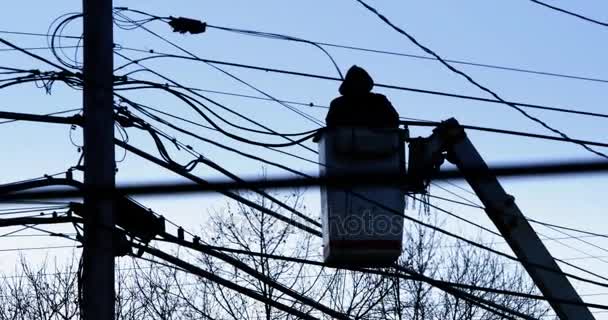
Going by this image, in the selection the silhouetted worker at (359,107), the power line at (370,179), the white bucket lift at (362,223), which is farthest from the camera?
the white bucket lift at (362,223)

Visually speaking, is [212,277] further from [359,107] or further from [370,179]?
[370,179]

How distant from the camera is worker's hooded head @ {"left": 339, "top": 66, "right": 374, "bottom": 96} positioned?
9.62 metres

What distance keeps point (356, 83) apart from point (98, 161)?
2.05 meters

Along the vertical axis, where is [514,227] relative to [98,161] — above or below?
above

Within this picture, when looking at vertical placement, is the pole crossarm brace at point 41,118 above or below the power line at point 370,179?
above

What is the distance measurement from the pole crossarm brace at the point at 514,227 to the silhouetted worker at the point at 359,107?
2.36 metres

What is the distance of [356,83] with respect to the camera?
9734mm

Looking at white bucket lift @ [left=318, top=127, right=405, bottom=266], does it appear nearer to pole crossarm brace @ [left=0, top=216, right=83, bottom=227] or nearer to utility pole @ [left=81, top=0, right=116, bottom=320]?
utility pole @ [left=81, top=0, right=116, bottom=320]

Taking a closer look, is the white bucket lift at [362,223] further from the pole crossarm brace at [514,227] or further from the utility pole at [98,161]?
the pole crossarm brace at [514,227]

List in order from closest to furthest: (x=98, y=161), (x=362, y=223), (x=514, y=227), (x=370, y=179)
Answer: (x=370, y=179) < (x=362, y=223) < (x=98, y=161) < (x=514, y=227)

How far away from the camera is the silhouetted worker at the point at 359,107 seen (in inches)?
355

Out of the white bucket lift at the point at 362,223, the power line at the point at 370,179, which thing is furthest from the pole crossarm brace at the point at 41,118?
the power line at the point at 370,179

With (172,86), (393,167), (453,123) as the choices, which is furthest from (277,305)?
(453,123)

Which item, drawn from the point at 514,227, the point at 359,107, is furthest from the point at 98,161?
the point at 514,227
